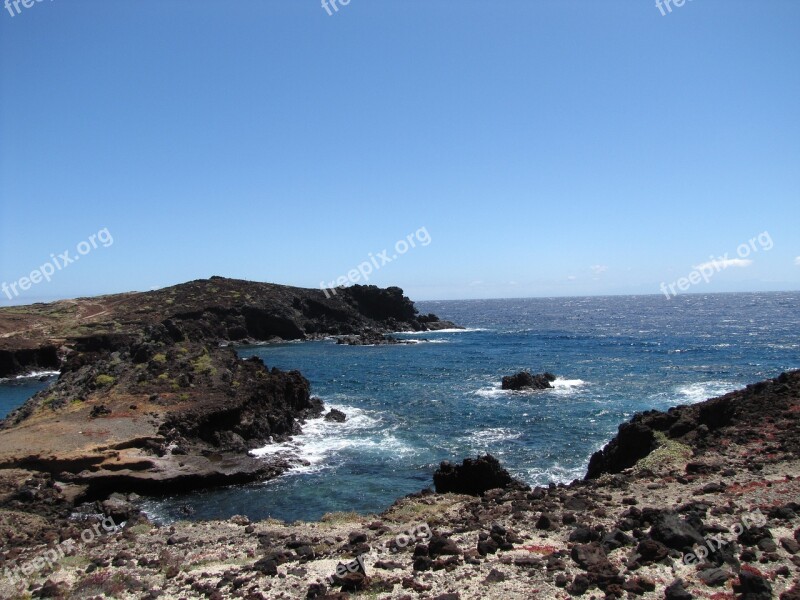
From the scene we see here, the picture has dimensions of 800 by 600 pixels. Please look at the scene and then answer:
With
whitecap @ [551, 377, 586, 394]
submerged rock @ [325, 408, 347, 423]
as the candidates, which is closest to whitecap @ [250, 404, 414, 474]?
submerged rock @ [325, 408, 347, 423]

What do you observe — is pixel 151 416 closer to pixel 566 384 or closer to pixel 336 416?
pixel 336 416

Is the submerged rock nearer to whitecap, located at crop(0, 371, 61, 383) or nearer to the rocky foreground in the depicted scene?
the rocky foreground

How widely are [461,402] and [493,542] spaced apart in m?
39.2

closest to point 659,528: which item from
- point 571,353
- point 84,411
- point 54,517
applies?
point 54,517

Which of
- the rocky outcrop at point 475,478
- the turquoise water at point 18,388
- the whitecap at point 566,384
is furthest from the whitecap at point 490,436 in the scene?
the turquoise water at point 18,388

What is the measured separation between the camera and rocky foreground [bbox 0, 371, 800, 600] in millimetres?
14898

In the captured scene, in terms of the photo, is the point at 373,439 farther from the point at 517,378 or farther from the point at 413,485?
the point at 517,378

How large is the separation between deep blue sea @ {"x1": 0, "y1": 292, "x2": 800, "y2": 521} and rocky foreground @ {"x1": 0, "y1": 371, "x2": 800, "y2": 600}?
5.98 meters

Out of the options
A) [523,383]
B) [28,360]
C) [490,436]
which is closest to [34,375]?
[28,360]

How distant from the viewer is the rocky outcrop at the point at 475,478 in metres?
29.0

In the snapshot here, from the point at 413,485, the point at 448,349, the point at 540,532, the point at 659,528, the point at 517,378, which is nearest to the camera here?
the point at 659,528

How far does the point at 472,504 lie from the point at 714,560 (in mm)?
11140

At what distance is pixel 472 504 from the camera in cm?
2455

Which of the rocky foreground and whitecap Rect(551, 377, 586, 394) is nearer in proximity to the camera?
the rocky foreground
